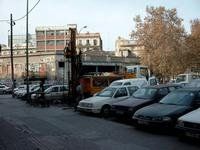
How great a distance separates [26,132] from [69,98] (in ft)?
41.5

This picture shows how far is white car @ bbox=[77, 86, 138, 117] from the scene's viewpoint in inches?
793

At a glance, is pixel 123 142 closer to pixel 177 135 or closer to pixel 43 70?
pixel 177 135

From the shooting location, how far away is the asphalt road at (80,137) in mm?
11672

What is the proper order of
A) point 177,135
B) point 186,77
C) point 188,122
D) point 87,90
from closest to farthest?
point 188,122
point 177,135
point 87,90
point 186,77

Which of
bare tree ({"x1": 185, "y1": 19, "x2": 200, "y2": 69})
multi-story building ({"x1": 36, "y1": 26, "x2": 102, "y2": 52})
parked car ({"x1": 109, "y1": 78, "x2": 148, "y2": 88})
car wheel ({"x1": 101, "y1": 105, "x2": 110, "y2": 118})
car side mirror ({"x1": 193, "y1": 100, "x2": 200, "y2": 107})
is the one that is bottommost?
car wheel ({"x1": 101, "y1": 105, "x2": 110, "y2": 118})

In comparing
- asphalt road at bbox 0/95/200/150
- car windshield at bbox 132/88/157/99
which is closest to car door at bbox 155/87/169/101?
car windshield at bbox 132/88/157/99

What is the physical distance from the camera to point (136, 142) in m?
12.3

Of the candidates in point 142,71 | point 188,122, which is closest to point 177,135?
point 188,122

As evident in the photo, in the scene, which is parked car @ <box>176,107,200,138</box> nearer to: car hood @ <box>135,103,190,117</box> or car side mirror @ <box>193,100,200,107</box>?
car hood @ <box>135,103,190,117</box>

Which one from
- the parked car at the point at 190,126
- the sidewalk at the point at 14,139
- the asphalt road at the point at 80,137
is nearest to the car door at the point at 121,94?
the asphalt road at the point at 80,137

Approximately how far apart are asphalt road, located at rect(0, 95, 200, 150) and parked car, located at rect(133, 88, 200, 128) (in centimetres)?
43

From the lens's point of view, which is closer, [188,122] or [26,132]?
[188,122]

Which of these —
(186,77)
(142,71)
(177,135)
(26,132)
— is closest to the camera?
(177,135)

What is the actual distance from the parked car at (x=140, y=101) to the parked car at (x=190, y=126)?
458cm
